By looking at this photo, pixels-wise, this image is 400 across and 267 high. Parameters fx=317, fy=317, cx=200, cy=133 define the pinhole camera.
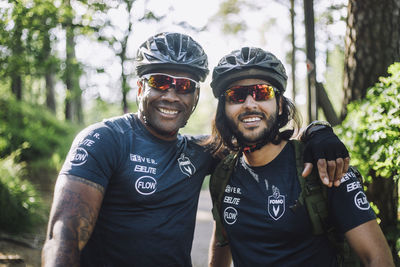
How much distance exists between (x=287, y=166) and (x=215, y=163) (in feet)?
2.95

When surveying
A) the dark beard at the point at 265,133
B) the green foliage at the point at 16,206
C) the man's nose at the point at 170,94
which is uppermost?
the man's nose at the point at 170,94

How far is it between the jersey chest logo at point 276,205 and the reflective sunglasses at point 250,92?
91 cm

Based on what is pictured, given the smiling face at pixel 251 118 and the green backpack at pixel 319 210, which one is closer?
the green backpack at pixel 319 210

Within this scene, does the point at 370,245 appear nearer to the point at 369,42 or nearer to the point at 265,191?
the point at 265,191

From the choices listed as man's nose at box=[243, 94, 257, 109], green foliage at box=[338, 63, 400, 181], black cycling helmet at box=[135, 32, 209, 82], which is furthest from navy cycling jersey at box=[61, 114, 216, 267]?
green foliage at box=[338, 63, 400, 181]

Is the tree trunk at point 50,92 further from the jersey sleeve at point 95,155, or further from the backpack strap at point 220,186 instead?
the backpack strap at point 220,186

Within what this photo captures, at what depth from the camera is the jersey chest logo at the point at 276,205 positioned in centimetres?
272

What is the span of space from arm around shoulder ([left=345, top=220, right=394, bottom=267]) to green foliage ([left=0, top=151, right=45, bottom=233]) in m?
6.66

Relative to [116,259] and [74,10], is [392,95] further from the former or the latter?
[74,10]

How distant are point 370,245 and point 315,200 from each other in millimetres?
491

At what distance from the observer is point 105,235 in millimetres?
2707

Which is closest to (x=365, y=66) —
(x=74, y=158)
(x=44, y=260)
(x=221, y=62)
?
(x=221, y=62)

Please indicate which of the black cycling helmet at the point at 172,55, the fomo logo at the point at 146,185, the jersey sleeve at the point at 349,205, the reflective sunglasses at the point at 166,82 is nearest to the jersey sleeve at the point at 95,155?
the fomo logo at the point at 146,185

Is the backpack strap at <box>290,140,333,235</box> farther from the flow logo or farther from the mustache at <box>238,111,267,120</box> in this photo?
the mustache at <box>238,111,267,120</box>
